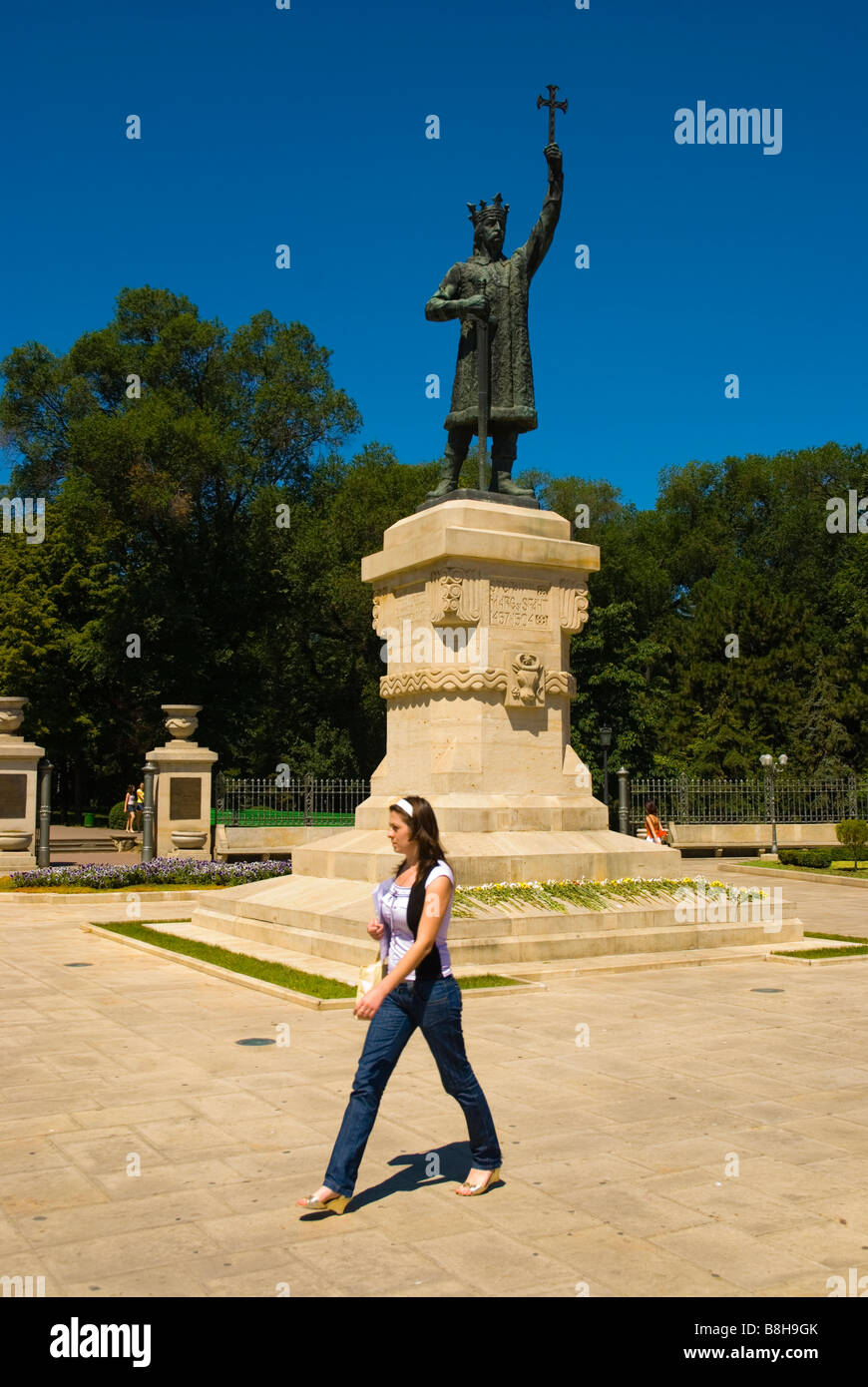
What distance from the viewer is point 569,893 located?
42.1ft

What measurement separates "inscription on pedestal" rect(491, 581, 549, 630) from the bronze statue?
1.61m

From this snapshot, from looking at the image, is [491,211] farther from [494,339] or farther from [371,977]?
[371,977]

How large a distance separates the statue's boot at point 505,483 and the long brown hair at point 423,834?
10552mm

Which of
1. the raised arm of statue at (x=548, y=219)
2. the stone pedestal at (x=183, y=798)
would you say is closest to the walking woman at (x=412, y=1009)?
the raised arm of statue at (x=548, y=219)

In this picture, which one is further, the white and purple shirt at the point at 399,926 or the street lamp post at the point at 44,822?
the street lamp post at the point at 44,822

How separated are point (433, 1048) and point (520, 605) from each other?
9.82 metres

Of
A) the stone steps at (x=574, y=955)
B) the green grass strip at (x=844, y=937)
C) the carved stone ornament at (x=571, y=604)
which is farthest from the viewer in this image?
the carved stone ornament at (x=571, y=604)

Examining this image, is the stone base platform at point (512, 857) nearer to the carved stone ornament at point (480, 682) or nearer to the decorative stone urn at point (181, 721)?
the carved stone ornament at point (480, 682)

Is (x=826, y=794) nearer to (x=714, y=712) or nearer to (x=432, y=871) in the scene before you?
(x=714, y=712)

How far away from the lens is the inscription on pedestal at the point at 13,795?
2417cm

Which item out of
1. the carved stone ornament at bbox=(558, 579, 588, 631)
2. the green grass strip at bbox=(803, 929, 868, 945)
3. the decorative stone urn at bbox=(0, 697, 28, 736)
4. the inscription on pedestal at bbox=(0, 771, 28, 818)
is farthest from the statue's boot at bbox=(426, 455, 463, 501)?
the decorative stone urn at bbox=(0, 697, 28, 736)

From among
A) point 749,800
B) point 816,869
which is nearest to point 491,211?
point 816,869

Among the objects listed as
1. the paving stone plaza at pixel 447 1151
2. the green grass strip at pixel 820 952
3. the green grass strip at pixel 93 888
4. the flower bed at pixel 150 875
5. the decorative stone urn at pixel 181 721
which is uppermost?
the decorative stone urn at pixel 181 721
